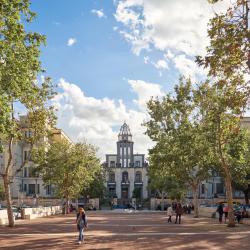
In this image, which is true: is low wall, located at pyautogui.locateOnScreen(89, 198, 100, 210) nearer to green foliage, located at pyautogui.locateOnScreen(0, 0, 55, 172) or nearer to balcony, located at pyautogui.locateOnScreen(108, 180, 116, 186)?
balcony, located at pyautogui.locateOnScreen(108, 180, 116, 186)

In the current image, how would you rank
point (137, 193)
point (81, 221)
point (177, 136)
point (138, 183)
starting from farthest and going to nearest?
point (138, 183), point (137, 193), point (177, 136), point (81, 221)

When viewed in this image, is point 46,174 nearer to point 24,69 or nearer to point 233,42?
point 24,69

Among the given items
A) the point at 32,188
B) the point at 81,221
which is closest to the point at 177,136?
the point at 81,221

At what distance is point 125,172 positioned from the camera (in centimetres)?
12669

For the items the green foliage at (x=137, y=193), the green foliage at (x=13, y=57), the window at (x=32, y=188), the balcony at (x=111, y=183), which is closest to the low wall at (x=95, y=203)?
the window at (x=32, y=188)

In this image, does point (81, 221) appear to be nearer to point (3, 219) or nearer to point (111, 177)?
point (3, 219)

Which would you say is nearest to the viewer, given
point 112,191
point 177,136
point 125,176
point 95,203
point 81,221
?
point 81,221

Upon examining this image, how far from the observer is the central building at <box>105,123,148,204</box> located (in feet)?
411

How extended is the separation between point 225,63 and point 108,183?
10831 cm

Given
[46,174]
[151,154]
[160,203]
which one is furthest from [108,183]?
[151,154]

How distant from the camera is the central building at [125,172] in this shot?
12531cm

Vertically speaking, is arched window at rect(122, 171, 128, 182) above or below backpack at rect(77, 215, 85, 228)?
above

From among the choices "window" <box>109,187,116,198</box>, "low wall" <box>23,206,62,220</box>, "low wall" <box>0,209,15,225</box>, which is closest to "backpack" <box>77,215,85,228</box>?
"low wall" <box>0,209,15,225</box>

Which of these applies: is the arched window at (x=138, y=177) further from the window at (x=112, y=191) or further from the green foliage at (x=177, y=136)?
the green foliage at (x=177, y=136)
